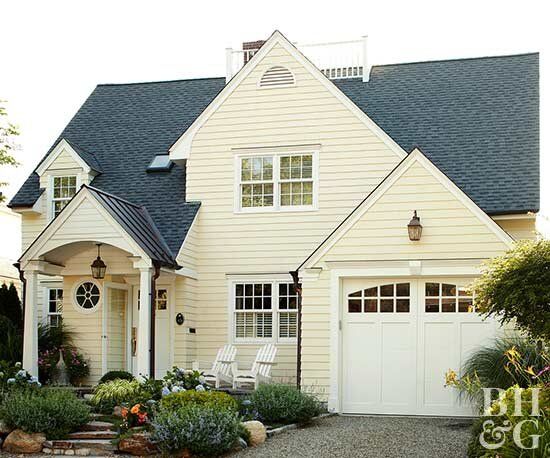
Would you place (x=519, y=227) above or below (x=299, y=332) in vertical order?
above

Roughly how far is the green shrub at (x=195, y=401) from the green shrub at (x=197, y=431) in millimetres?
437

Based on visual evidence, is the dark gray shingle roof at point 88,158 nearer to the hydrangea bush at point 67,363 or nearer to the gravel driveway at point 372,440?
the hydrangea bush at point 67,363

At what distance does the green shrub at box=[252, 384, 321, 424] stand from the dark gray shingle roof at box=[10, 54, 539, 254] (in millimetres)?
4510

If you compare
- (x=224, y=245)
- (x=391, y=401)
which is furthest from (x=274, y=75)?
(x=391, y=401)

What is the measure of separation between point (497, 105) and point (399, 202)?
5112 millimetres

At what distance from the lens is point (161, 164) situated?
19516 millimetres

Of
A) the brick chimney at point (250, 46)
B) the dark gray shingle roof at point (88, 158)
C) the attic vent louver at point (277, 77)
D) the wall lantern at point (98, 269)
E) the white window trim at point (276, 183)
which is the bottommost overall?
the wall lantern at point (98, 269)

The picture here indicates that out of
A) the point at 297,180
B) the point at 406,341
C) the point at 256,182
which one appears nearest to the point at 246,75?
→ the point at 256,182

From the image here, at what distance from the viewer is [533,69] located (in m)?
19.5

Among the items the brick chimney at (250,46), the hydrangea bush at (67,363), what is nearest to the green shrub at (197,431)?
the hydrangea bush at (67,363)

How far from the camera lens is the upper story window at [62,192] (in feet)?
64.6

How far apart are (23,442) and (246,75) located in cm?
928

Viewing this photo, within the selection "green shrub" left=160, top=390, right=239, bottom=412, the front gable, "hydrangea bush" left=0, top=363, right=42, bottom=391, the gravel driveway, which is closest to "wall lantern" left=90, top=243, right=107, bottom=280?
the front gable

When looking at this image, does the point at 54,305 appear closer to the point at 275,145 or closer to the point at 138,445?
the point at 275,145
